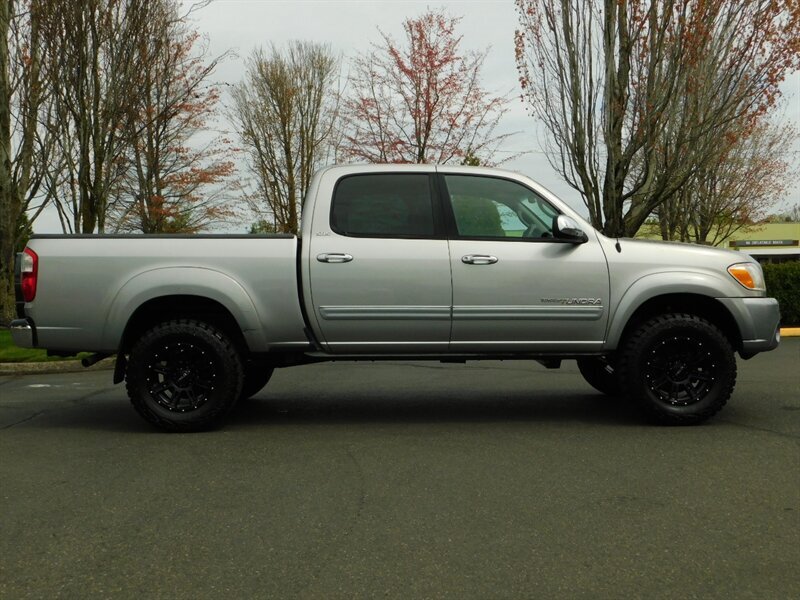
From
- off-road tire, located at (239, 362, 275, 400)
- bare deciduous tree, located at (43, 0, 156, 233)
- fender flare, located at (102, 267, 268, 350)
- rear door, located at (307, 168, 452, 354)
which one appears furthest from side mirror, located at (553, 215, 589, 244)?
bare deciduous tree, located at (43, 0, 156, 233)

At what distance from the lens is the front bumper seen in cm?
661

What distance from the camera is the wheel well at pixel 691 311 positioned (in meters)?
6.72

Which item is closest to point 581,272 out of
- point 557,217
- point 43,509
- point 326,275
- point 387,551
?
point 557,217

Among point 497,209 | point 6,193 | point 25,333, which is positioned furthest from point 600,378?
point 6,193

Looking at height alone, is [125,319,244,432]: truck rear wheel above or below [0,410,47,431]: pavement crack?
above

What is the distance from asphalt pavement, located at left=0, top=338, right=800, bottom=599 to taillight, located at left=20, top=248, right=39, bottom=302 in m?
1.11

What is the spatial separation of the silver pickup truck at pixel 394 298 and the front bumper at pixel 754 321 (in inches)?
0.5

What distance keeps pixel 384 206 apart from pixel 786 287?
14.1 meters

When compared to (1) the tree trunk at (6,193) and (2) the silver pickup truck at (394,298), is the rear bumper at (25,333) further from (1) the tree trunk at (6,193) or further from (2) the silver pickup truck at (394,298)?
(1) the tree trunk at (6,193)

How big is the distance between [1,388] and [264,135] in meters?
27.2

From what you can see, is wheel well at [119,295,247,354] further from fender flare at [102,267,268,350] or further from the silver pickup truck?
fender flare at [102,267,268,350]

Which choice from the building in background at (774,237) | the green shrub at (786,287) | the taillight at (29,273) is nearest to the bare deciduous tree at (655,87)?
the green shrub at (786,287)

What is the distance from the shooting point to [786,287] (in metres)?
18.1

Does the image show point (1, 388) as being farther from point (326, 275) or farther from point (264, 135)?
point (264, 135)
